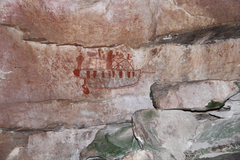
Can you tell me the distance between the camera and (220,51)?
221 cm

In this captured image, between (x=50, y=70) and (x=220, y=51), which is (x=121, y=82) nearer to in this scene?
(x=50, y=70)

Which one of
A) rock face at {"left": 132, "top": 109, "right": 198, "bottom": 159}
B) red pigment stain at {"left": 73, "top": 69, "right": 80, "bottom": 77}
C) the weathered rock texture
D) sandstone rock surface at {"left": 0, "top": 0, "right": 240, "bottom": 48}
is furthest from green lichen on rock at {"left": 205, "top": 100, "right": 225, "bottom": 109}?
red pigment stain at {"left": 73, "top": 69, "right": 80, "bottom": 77}

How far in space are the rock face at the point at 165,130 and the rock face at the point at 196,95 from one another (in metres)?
0.18

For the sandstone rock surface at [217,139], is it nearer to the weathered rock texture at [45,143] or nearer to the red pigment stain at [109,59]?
the weathered rock texture at [45,143]

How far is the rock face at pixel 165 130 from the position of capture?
168 centimetres

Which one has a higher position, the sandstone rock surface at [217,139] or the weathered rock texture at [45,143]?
the sandstone rock surface at [217,139]

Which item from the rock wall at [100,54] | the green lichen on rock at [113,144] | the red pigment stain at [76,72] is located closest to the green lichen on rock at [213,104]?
the rock wall at [100,54]

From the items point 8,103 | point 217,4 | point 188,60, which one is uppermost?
point 217,4

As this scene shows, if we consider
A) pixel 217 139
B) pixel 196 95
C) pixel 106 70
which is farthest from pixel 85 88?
pixel 217 139

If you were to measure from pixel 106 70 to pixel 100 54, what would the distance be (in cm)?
24

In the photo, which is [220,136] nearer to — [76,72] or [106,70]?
[106,70]

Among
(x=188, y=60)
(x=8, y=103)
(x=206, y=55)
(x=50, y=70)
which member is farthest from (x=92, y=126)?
Result: (x=206, y=55)

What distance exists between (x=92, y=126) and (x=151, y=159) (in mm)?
1108

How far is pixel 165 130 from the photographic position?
70.7 inches
